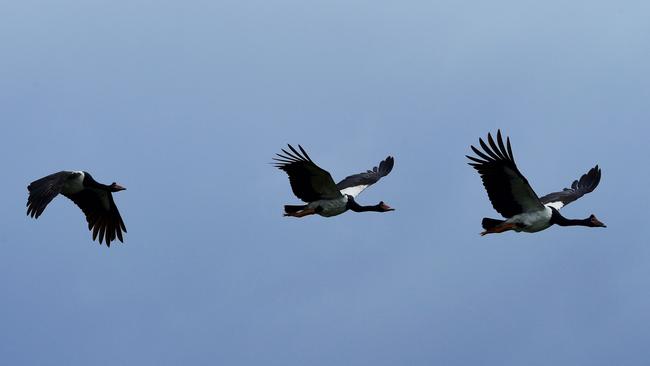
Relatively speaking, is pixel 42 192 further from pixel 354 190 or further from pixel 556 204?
pixel 556 204

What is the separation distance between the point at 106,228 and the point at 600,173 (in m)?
11.4

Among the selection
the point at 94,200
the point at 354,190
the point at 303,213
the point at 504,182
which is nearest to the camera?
the point at 504,182

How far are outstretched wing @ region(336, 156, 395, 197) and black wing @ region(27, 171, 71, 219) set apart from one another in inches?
284

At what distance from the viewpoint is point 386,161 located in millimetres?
31188

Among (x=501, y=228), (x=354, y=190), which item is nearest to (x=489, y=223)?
(x=501, y=228)

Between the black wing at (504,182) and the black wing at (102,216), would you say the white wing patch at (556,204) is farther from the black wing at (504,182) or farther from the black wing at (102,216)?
the black wing at (102,216)

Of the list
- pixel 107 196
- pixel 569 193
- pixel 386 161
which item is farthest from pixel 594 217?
pixel 107 196

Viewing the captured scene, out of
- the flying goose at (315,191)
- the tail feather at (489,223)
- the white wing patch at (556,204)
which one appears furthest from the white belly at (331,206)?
the white wing patch at (556,204)

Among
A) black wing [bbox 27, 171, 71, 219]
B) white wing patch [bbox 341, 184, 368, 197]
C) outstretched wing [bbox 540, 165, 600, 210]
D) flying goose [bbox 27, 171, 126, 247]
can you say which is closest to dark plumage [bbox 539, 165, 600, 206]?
outstretched wing [bbox 540, 165, 600, 210]

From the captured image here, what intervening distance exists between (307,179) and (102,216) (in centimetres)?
508

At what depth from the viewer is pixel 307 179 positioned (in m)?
26.6

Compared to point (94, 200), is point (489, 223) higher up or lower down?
lower down

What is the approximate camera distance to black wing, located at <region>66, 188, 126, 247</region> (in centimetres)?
2819

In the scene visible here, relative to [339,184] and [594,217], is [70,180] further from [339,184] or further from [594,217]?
[594,217]
